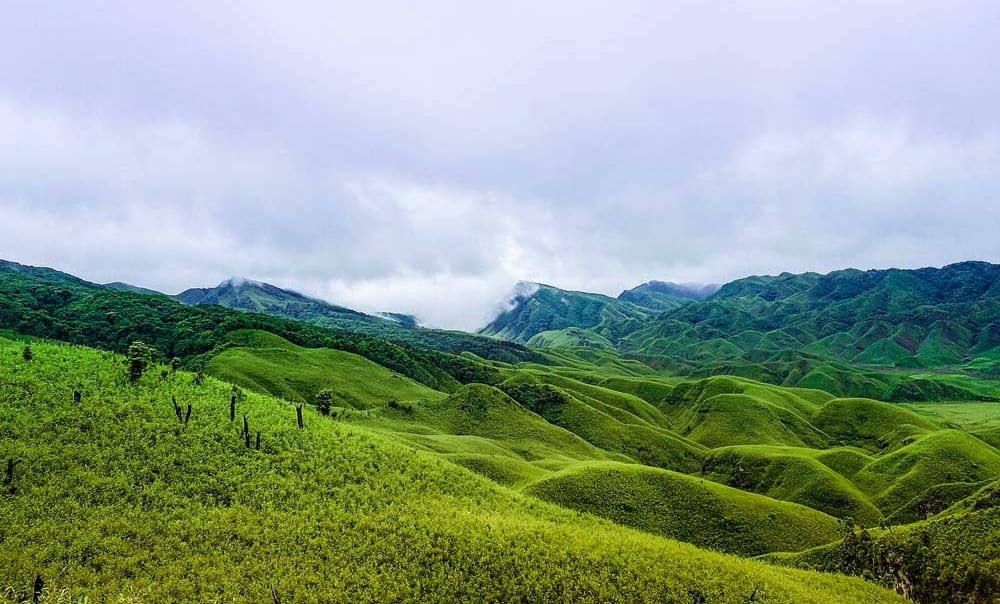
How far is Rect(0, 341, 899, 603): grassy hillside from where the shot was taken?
82.2 feet

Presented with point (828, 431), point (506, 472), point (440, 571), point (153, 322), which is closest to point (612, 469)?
point (506, 472)

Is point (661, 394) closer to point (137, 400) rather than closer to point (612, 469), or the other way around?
point (612, 469)

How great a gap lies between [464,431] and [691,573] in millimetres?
72976

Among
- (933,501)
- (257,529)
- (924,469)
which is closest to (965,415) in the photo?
(924,469)

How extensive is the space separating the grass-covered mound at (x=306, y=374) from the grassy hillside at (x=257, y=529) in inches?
2773

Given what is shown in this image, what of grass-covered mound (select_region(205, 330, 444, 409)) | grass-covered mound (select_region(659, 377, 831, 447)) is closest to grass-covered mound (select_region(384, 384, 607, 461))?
grass-covered mound (select_region(205, 330, 444, 409))

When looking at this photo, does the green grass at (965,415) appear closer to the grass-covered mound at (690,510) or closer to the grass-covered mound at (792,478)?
the grass-covered mound at (792,478)

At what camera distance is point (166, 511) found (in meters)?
29.1

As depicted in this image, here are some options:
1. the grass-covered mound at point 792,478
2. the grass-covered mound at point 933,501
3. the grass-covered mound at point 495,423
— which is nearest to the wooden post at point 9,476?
the grass-covered mound at point 495,423

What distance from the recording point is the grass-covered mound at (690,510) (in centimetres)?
5416

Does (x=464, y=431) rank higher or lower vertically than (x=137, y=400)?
lower

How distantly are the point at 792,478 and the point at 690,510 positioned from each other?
1615 inches

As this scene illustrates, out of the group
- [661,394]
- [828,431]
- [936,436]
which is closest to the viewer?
[936,436]

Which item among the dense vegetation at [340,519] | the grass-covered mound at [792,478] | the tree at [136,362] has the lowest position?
the grass-covered mound at [792,478]
